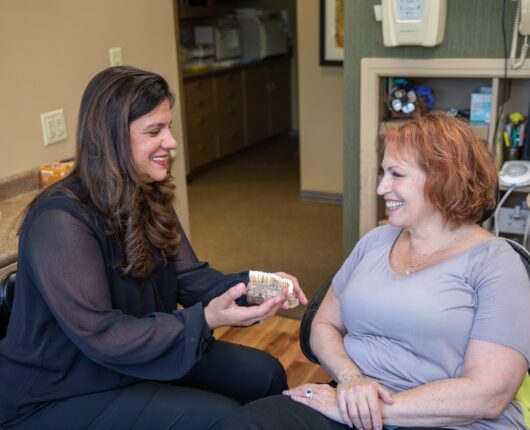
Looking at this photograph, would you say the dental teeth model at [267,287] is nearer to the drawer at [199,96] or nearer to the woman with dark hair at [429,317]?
the woman with dark hair at [429,317]

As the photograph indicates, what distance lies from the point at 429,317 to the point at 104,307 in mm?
698

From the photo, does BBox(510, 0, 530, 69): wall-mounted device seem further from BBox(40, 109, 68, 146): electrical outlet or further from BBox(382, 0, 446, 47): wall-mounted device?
BBox(40, 109, 68, 146): electrical outlet

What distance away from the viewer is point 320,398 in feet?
4.86

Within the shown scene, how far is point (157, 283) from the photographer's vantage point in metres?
1.67

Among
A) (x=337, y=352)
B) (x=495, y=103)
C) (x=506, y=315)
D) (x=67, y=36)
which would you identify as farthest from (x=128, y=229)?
(x=495, y=103)

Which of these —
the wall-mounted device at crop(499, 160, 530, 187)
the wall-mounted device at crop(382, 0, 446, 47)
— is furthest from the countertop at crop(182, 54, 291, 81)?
the wall-mounted device at crop(499, 160, 530, 187)

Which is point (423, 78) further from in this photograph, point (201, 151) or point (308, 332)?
point (201, 151)

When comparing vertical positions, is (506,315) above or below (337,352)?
above

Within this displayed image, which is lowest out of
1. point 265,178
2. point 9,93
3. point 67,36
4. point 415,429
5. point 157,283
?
point 265,178

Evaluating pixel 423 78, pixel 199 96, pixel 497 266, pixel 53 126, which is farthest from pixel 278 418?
pixel 199 96

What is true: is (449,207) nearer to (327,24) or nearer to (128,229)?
(128,229)

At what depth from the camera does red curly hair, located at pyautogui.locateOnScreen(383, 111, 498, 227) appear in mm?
1478

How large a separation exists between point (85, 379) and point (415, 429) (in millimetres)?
730

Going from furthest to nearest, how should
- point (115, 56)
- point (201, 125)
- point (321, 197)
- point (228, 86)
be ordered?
point (228, 86) < point (201, 125) < point (321, 197) < point (115, 56)
